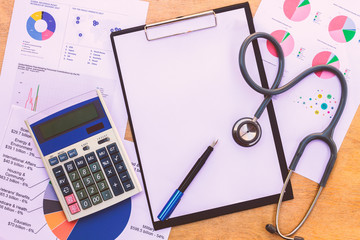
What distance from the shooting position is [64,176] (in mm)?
674

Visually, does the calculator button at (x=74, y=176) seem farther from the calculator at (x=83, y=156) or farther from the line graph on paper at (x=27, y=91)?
the line graph on paper at (x=27, y=91)

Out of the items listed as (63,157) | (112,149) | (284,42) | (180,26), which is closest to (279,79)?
(284,42)

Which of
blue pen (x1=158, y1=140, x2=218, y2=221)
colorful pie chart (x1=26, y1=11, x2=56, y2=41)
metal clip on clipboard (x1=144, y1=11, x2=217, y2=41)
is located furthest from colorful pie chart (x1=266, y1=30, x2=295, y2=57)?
colorful pie chart (x1=26, y1=11, x2=56, y2=41)

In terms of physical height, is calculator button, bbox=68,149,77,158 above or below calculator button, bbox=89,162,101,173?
above

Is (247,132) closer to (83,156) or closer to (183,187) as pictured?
(183,187)

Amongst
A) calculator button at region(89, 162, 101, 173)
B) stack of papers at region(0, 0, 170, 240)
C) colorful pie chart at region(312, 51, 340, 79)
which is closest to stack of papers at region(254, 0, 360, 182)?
colorful pie chart at region(312, 51, 340, 79)

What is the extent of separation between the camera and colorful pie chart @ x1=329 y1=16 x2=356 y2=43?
2.26 ft

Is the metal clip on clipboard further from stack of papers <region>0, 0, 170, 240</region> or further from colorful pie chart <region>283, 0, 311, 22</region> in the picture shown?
colorful pie chart <region>283, 0, 311, 22</region>

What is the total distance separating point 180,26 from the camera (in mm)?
689

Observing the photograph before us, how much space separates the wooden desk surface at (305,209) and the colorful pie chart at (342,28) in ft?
0.55

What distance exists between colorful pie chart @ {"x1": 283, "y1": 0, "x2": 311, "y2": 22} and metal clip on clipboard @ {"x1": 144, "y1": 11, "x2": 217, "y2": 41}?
6.4 inches

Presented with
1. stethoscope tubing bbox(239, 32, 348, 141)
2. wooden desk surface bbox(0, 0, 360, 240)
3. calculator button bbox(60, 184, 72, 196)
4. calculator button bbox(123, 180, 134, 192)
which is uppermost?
stethoscope tubing bbox(239, 32, 348, 141)

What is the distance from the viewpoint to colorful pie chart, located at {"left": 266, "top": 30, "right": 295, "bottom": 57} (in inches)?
27.3

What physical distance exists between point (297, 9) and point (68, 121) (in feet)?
1.82
